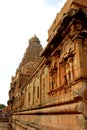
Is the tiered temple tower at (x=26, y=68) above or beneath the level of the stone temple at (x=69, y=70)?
above

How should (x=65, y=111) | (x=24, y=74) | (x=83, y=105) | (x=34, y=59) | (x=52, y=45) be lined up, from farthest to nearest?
(x=34, y=59), (x=24, y=74), (x=52, y=45), (x=65, y=111), (x=83, y=105)

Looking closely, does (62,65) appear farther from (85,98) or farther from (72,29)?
(85,98)

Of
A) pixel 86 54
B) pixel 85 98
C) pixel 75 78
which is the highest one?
pixel 86 54

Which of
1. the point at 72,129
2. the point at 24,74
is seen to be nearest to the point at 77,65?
the point at 72,129

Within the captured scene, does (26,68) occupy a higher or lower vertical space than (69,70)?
higher

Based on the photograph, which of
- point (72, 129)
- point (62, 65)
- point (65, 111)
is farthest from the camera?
point (62, 65)

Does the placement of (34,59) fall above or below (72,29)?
above

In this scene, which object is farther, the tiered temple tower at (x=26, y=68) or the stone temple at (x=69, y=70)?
the tiered temple tower at (x=26, y=68)

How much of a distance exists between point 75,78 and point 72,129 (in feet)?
3.81

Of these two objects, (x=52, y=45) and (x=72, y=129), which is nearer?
(x=72, y=129)

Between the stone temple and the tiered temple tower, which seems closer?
the stone temple

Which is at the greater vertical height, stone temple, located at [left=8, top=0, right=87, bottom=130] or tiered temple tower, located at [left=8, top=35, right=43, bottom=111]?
tiered temple tower, located at [left=8, top=35, right=43, bottom=111]

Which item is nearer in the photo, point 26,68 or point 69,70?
point 69,70

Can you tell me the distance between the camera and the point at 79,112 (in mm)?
→ 3621
